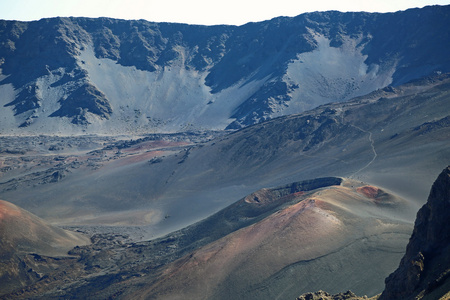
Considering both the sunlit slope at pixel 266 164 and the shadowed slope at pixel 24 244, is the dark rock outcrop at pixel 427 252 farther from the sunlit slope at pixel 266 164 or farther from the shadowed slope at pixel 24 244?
the shadowed slope at pixel 24 244

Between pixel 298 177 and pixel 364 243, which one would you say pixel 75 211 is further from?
pixel 364 243

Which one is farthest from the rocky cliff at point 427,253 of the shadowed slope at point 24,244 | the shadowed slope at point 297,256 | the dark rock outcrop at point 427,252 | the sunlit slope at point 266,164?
the shadowed slope at point 24,244

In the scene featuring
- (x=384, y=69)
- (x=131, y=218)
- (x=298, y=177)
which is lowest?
(x=131, y=218)

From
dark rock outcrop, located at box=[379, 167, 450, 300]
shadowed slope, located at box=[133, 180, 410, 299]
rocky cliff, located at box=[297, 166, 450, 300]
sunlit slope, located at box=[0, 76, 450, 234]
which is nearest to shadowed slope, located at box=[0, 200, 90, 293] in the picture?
sunlit slope, located at box=[0, 76, 450, 234]

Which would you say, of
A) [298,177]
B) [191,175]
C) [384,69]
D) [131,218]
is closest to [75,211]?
[131,218]

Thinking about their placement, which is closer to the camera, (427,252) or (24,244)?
(427,252)

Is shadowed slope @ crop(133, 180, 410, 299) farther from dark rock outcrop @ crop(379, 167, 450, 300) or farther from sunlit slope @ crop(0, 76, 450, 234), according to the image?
sunlit slope @ crop(0, 76, 450, 234)

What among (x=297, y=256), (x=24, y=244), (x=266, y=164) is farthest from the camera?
(x=266, y=164)

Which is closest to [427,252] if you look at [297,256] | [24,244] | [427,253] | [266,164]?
[427,253]

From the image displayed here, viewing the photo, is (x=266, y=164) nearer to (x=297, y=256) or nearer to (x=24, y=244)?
(x=24, y=244)
